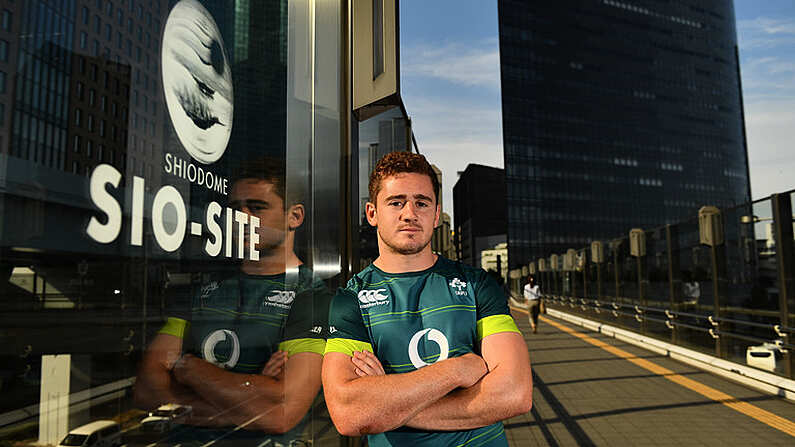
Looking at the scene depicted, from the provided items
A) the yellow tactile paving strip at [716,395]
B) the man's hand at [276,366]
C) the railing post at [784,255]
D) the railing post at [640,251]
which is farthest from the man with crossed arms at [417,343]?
the railing post at [640,251]

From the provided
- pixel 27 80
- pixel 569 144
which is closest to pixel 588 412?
pixel 27 80

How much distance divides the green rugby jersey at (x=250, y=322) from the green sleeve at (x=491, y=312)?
537mm

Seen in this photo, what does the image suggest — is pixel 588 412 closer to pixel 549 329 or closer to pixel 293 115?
pixel 293 115

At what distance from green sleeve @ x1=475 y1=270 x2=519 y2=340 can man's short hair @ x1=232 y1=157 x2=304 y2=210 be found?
619mm

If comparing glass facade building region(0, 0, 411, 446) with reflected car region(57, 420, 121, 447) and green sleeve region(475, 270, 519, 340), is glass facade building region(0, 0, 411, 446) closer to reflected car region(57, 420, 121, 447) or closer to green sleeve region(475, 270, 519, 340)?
reflected car region(57, 420, 121, 447)

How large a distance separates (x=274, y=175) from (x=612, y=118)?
96.7m

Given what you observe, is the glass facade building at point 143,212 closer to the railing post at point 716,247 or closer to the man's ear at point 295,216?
the man's ear at point 295,216

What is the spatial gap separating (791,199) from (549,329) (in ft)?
29.0

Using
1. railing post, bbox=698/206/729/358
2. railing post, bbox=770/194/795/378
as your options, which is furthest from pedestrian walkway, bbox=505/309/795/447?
railing post, bbox=698/206/729/358

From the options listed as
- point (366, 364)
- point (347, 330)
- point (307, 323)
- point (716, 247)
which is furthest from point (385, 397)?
point (716, 247)

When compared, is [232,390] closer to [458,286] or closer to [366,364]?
[366,364]

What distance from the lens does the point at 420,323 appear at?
1448mm

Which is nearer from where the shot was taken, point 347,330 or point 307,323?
point 347,330

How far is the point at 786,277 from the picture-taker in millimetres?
6527
